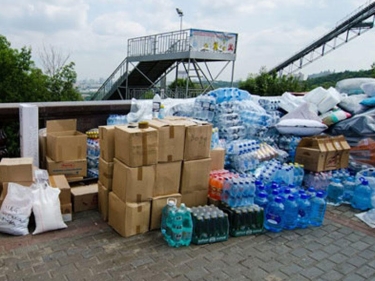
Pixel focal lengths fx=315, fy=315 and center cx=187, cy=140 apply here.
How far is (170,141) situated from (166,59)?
9944mm

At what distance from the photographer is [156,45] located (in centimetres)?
1342

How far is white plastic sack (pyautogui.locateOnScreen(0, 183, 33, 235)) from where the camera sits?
2928 mm

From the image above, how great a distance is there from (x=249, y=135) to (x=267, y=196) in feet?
5.78

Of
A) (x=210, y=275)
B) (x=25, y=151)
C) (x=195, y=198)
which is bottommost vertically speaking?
(x=210, y=275)

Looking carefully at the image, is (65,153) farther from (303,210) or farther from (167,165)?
(303,210)

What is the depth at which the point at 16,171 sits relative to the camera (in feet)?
10.1

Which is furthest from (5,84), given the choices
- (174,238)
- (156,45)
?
(174,238)

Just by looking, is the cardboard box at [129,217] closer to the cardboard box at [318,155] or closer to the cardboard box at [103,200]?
the cardboard box at [103,200]

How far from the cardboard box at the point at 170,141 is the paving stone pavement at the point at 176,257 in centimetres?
80

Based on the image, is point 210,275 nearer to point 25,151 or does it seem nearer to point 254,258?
point 254,258

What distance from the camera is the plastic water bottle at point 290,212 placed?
336 centimetres

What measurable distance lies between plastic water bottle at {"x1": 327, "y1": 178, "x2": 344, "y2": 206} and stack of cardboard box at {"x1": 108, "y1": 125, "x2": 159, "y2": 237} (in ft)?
8.83

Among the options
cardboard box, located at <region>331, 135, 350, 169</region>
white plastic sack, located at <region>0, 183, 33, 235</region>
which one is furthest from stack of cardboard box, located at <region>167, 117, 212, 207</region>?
cardboard box, located at <region>331, 135, 350, 169</region>

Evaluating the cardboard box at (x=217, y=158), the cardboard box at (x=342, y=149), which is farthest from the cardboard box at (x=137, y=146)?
the cardboard box at (x=342, y=149)
